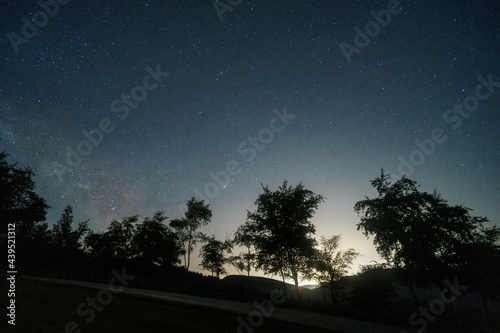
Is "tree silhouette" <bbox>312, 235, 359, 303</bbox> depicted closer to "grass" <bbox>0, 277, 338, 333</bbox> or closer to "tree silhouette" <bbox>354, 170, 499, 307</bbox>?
"tree silhouette" <bbox>354, 170, 499, 307</bbox>

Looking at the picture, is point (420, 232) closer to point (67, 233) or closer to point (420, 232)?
point (420, 232)

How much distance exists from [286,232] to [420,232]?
605 inches

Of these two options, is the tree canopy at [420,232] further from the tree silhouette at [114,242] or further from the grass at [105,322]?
the tree silhouette at [114,242]

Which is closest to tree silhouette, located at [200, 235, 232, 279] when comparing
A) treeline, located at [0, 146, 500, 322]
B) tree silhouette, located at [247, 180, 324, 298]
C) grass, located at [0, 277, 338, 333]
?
treeline, located at [0, 146, 500, 322]

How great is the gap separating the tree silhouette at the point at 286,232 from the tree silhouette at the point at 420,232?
7.65 m

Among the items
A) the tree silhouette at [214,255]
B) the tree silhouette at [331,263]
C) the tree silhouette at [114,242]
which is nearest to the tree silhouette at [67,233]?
the tree silhouette at [114,242]

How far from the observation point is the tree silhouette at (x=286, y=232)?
3166 cm

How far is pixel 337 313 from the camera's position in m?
16.5

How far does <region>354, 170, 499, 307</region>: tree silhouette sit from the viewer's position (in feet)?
82.2

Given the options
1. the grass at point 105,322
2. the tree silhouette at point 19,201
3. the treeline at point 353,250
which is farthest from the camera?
the tree silhouette at point 19,201

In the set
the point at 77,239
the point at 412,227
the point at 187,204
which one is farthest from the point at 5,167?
the point at 412,227

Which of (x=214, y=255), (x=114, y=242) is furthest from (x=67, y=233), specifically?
(x=214, y=255)

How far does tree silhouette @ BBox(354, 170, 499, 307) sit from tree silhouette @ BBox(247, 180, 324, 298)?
301 inches

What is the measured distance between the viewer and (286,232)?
31.8 m
